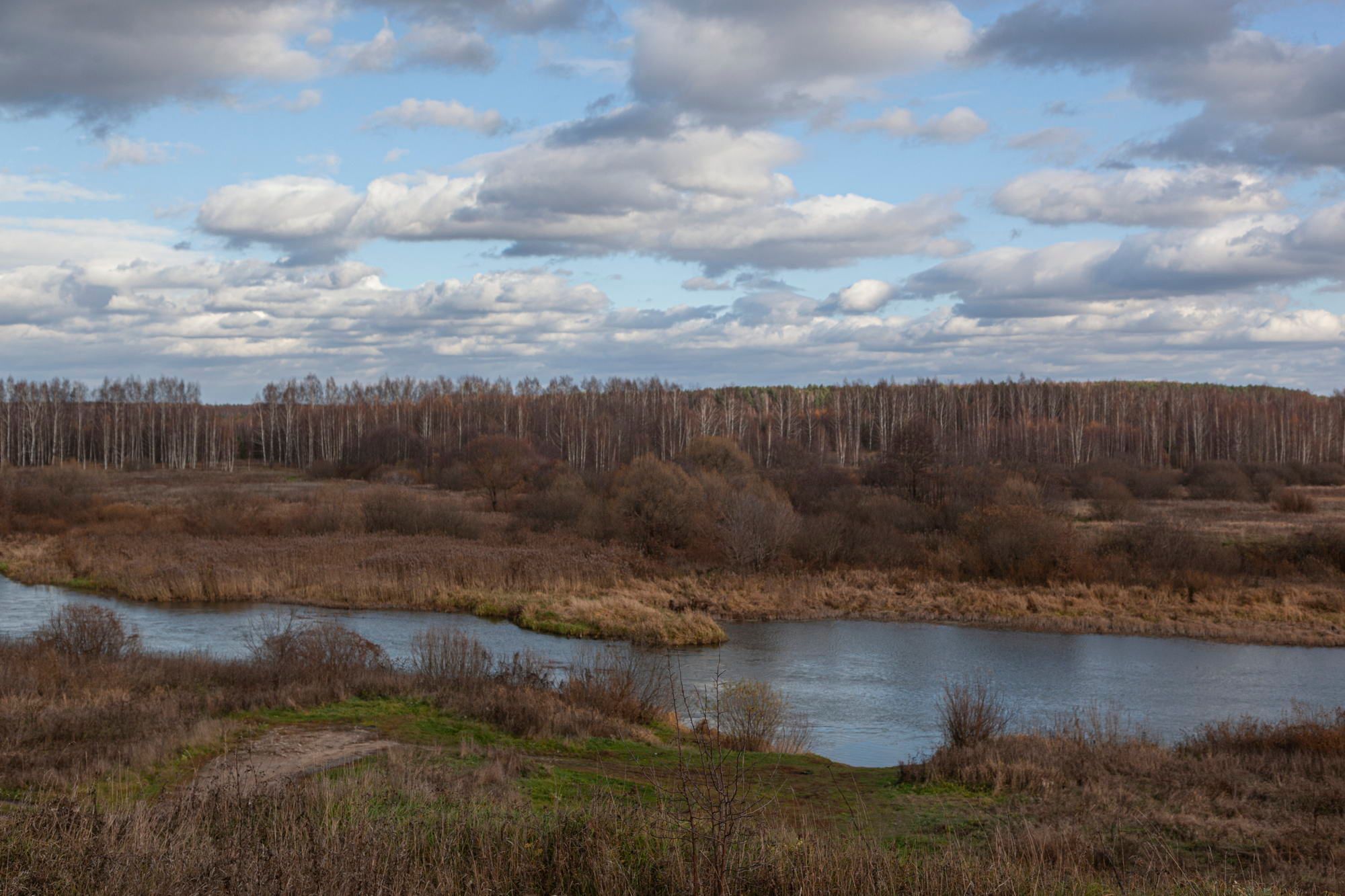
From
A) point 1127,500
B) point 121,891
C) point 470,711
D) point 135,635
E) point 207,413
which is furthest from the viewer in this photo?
point 207,413

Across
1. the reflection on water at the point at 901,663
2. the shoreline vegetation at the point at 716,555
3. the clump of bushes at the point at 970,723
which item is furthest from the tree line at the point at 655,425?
the clump of bushes at the point at 970,723

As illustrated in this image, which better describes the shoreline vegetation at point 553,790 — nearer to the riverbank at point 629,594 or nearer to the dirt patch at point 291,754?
the dirt patch at point 291,754

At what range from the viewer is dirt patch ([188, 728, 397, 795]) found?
10711 mm

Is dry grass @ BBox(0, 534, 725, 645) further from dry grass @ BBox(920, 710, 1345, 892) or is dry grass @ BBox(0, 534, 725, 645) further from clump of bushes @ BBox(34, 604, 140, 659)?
dry grass @ BBox(920, 710, 1345, 892)

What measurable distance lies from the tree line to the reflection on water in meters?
45.7

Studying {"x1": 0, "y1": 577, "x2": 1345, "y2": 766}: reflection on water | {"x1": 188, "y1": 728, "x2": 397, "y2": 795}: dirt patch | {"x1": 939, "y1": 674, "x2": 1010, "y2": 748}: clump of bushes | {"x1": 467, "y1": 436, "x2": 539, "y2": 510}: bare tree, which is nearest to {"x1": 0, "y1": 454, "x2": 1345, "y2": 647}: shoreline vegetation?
{"x1": 0, "y1": 577, "x2": 1345, "y2": 766}: reflection on water

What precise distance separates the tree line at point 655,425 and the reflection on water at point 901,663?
45.7 meters

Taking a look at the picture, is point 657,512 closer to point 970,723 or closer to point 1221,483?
point 970,723

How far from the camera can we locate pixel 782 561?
4147 centimetres

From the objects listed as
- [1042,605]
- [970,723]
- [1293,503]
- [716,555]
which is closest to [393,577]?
[716,555]

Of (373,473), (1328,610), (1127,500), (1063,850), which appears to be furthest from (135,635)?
(373,473)

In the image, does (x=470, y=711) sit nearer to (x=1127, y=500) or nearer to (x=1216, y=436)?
(x=1127, y=500)

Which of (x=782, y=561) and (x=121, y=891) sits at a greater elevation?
(x=121, y=891)

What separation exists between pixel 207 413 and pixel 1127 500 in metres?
107
